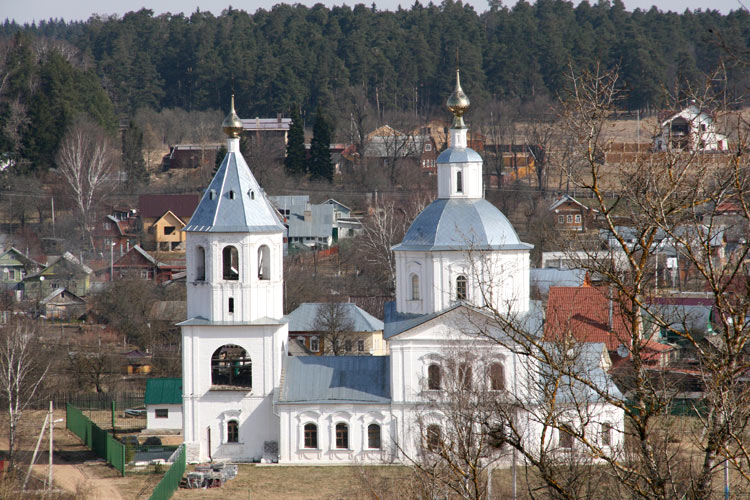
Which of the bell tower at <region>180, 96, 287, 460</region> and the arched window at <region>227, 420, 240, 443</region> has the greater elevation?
the bell tower at <region>180, 96, 287, 460</region>

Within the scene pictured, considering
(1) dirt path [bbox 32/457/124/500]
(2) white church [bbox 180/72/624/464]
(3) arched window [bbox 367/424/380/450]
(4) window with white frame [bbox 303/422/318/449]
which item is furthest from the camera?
(4) window with white frame [bbox 303/422/318/449]

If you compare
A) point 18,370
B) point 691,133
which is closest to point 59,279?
point 18,370

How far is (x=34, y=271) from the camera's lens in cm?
4519

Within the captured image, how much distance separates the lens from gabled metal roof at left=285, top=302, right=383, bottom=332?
112ft

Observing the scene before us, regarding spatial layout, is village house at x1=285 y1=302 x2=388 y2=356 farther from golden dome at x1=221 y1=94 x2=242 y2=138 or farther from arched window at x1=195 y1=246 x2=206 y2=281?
arched window at x1=195 y1=246 x2=206 y2=281

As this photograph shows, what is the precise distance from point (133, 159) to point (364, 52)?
21.8 metres

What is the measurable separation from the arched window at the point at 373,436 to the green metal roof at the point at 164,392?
5.85 meters

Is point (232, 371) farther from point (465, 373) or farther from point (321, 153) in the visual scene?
point (321, 153)

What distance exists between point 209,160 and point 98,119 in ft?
21.2

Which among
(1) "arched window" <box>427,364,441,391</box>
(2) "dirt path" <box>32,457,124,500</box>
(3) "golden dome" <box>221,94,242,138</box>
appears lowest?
(2) "dirt path" <box>32,457,124,500</box>

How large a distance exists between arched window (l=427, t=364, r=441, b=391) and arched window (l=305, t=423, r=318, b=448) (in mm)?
2623

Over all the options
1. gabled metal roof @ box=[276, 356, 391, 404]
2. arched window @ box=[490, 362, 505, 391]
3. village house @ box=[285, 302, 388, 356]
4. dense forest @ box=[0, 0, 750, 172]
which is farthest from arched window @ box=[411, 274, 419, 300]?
dense forest @ box=[0, 0, 750, 172]

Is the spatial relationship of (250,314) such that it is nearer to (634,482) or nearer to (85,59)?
(634,482)

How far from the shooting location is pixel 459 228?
23734mm
